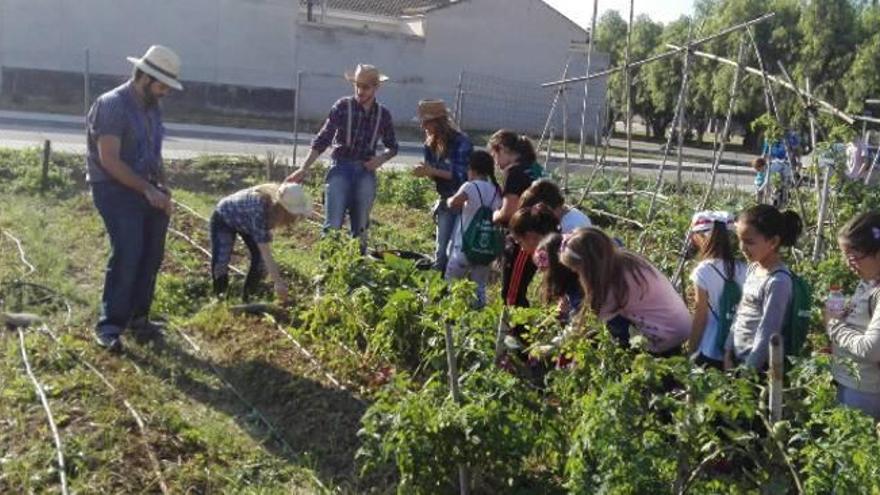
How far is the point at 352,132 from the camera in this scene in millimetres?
7777

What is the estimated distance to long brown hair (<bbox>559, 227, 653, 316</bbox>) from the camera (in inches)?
184

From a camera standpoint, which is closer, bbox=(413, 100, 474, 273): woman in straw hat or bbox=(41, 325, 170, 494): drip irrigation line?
bbox=(41, 325, 170, 494): drip irrigation line

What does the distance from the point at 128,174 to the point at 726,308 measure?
2.98 m

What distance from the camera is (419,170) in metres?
7.45

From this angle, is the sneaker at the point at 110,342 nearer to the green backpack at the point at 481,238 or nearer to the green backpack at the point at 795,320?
the green backpack at the point at 481,238

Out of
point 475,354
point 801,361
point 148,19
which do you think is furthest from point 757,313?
point 148,19

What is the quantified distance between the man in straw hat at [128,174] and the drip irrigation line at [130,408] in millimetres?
247

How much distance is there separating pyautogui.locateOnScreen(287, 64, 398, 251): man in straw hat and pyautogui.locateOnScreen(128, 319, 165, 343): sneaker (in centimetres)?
171

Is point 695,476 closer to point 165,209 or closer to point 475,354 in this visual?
point 475,354

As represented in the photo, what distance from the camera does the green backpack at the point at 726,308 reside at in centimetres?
476

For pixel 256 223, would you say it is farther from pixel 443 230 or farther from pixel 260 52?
pixel 260 52

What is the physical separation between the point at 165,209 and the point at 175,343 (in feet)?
2.61

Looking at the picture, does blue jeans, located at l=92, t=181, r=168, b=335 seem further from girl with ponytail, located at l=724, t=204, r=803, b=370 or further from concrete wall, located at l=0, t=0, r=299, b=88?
concrete wall, located at l=0, t=0, r=299, b=88

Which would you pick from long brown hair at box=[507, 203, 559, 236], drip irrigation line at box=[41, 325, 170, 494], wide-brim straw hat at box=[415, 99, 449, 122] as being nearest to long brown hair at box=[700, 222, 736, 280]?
long brown hair at box=[507, 203, 559, 236]
